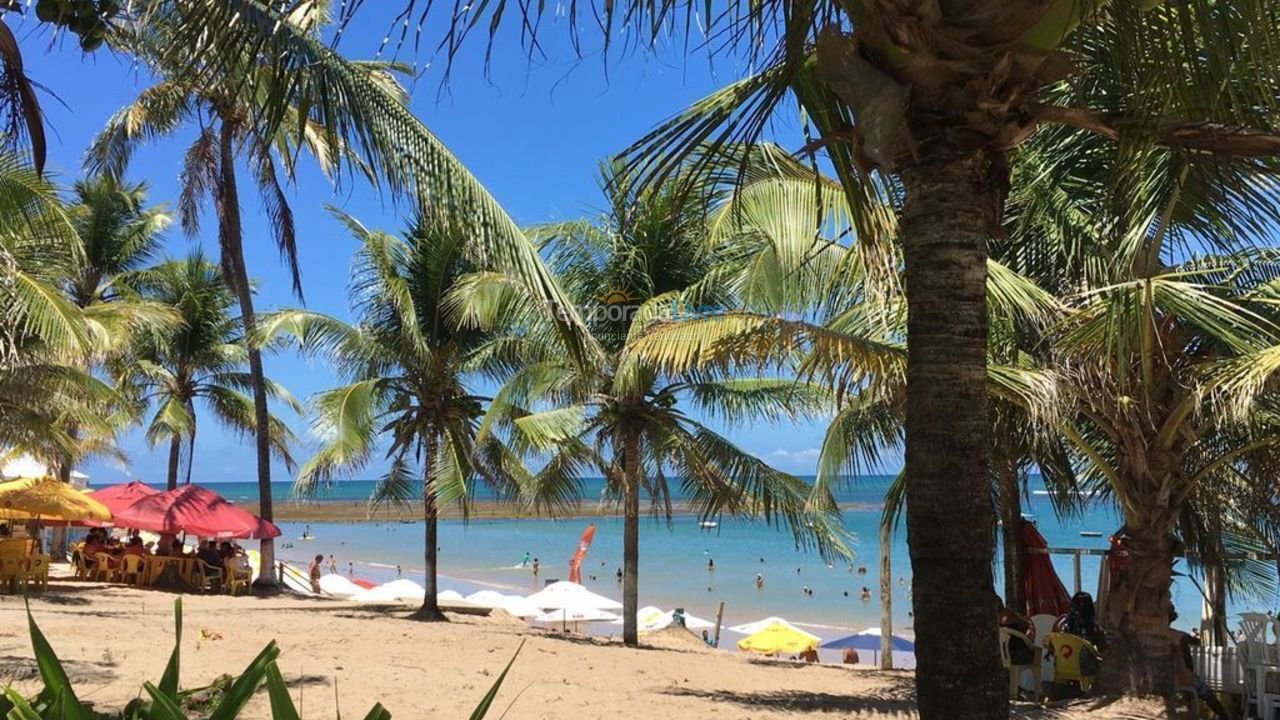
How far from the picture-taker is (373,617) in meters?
14.0

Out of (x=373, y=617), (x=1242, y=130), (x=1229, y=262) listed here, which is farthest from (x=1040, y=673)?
(x=373, y=617)

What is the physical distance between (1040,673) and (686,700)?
3741 mm

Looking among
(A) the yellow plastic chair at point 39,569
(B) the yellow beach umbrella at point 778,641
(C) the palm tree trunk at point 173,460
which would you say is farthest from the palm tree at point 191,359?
(B) the yellow beach umbrella at point 778,641

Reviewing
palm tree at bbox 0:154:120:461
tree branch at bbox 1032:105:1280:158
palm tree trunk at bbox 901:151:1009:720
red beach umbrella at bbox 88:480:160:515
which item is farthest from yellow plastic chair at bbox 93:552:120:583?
tree branch at bbox 1032:105:1280:158

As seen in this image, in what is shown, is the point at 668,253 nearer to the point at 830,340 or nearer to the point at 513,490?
the point at 513,490

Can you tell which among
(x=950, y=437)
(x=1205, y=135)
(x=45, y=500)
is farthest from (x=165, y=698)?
(x=45, y=500)

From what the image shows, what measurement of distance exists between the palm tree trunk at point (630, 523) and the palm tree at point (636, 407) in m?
0.02

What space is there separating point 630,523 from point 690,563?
132 ft

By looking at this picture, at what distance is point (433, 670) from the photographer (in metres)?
8.70

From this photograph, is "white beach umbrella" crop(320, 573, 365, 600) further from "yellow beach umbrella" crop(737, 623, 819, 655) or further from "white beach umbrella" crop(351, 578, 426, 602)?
"yellow beach umbrella" crop(737, 623, 819, 655)

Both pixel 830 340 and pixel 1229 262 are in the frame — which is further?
pixel 1229 262

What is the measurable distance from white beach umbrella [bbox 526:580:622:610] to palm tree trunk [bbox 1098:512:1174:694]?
34.7ft

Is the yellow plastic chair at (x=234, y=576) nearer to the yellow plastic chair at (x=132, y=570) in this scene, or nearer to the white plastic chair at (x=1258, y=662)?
the yellow plastic chair at (x=132, y=570)

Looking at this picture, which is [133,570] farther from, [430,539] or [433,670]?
[433,670]
